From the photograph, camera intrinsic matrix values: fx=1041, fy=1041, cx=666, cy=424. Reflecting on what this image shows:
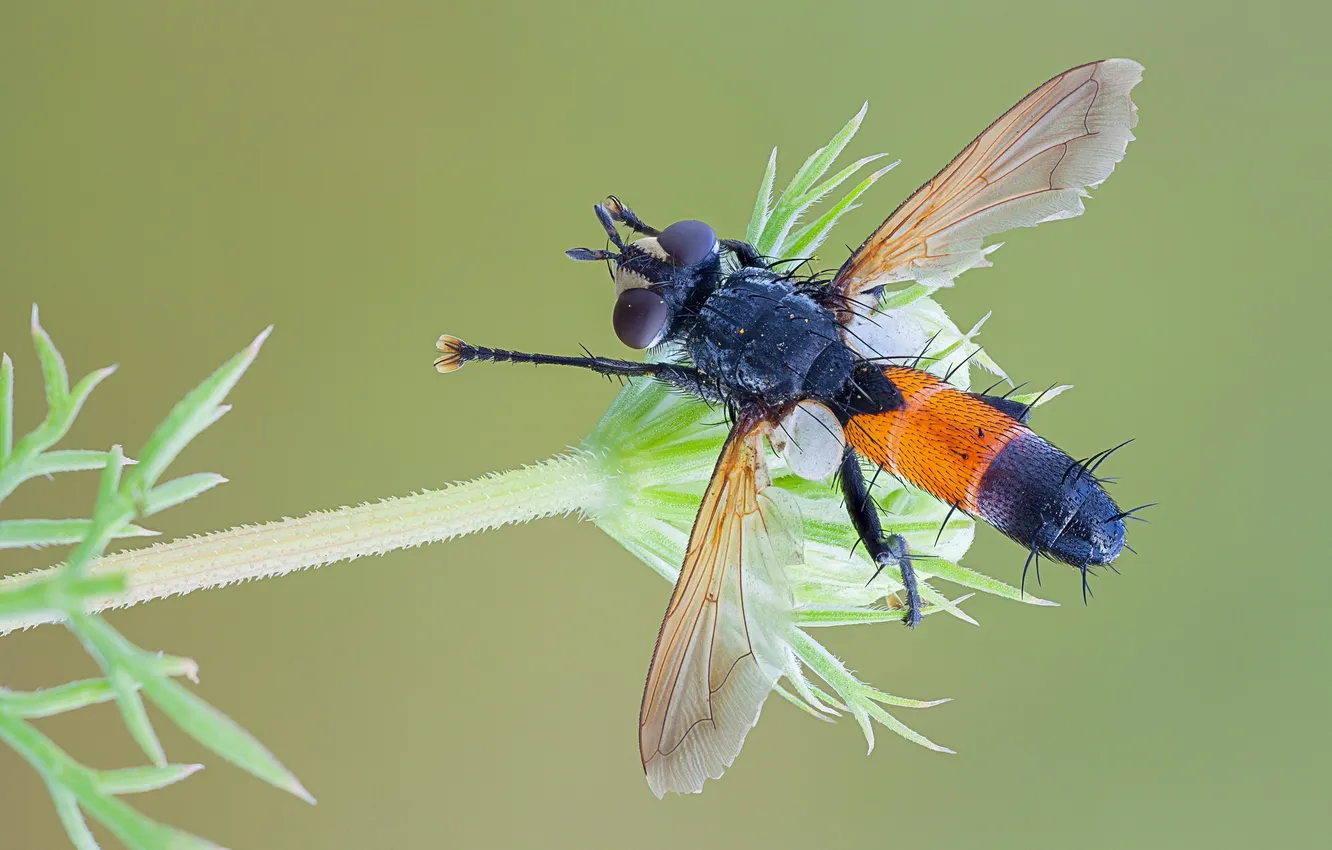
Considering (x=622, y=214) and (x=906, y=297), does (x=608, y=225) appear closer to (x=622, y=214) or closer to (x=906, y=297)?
(x=622, y=214)

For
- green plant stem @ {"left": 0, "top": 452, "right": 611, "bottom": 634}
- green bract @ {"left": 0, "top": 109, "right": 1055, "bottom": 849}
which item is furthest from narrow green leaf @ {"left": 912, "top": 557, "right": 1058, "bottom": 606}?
green plant stem @ {"left": 0, "top": 452, "right": 611, "bottom": 634}

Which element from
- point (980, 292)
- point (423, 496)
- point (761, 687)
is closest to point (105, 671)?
point (423, 496)

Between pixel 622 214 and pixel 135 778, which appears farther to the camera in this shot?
pixel 622 214

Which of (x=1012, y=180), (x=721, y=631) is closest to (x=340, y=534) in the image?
(x=721, y=631)

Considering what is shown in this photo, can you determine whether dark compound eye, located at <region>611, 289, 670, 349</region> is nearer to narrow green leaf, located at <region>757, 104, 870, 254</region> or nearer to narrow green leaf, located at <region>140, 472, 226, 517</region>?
narrow green leaf, located at <region>757, 104, 870, 254</region>

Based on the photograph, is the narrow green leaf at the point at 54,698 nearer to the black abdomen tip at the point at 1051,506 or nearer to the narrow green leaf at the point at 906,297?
the black abdomen tip at the point at 1051,506

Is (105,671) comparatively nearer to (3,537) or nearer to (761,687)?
(3,537)
